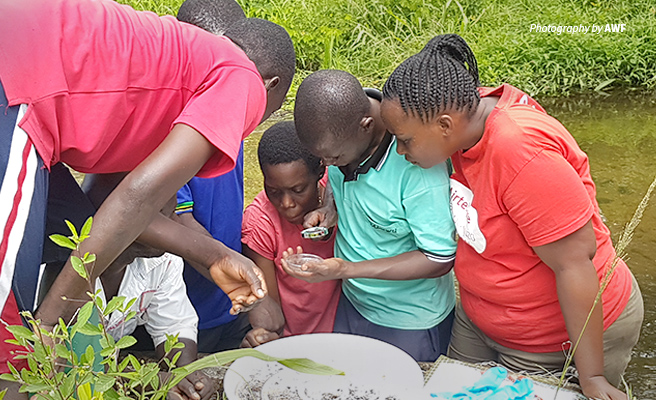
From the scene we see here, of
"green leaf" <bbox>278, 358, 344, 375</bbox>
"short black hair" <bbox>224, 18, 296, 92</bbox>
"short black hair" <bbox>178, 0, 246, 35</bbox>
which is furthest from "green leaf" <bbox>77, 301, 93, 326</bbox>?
"short black hair" <bbox>178, 0, 246, 35</bbox>

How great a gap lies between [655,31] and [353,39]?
8.79 ft

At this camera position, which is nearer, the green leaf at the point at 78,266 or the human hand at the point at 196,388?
the green leaf at the point at 78,266

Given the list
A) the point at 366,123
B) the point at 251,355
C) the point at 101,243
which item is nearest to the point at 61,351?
the point at 101,243

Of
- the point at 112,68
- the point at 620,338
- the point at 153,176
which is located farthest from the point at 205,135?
the point at 620,338

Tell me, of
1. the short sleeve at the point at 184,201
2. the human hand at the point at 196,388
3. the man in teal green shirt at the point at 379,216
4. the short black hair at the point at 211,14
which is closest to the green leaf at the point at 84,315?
the human hand at the point at 196,388

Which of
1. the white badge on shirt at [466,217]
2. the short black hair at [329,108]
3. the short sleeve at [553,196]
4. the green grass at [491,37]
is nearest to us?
the short sleeve at [553,196]

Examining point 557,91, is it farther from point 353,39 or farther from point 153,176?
point 153,176

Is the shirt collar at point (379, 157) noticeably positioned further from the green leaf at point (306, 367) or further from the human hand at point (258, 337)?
the green leaf at point (306, 367)

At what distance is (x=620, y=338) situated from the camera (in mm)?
2152

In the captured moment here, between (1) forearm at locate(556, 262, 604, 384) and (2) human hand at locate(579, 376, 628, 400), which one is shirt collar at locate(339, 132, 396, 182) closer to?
(1) forearm at locate(556, 262, 604, 384)

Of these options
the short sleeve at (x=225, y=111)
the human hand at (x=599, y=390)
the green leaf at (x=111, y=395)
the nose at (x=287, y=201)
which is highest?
the short sleeve at (x=225, y=111)

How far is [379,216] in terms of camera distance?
7.58ft

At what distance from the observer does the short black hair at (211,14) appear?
2777mm

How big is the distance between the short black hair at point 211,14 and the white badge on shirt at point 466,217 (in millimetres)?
1154
